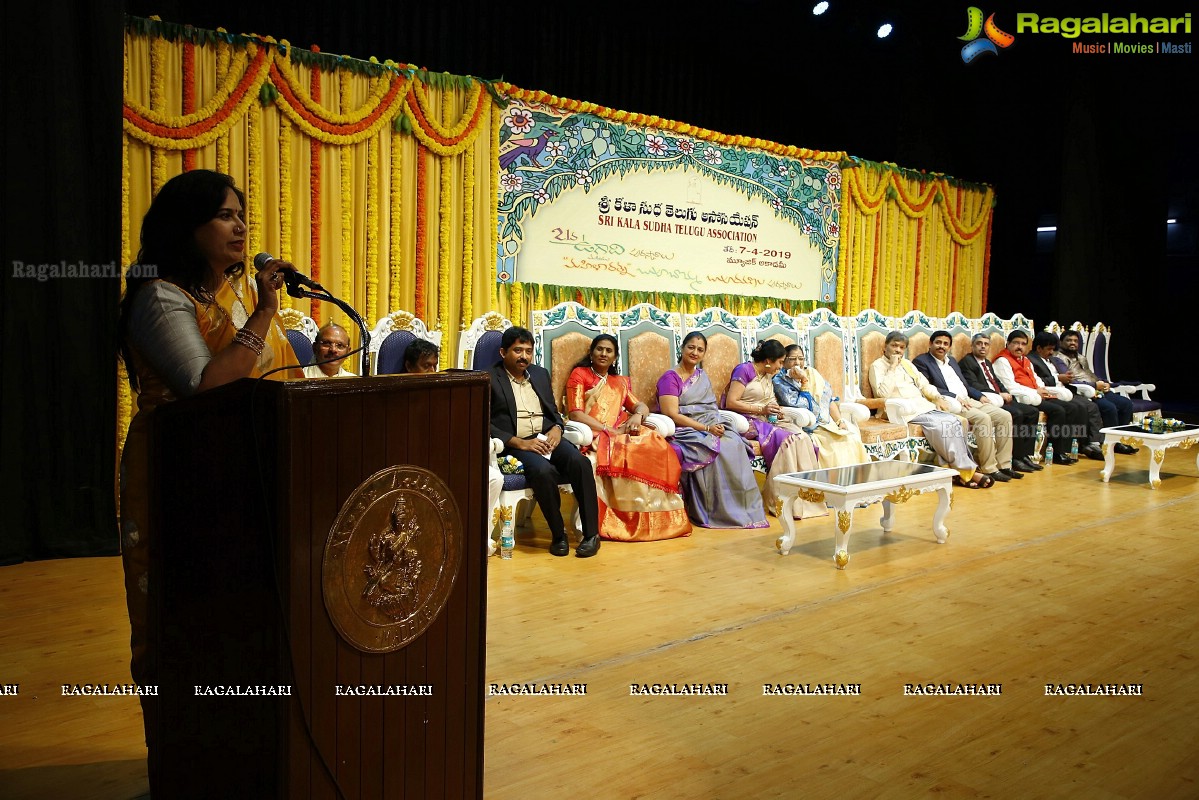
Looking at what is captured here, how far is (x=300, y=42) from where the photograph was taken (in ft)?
17.0

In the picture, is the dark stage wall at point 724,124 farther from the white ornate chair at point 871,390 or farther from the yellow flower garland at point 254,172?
the white ornate chair at point 871,390

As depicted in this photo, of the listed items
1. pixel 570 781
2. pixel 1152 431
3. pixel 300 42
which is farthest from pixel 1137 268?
pixel 570 781

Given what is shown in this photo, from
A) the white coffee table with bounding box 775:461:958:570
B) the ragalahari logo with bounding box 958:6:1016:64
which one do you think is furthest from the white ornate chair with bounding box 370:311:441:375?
the ragalahari logo with bounding box 958:6:1016:64

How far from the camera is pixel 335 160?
16.0ft

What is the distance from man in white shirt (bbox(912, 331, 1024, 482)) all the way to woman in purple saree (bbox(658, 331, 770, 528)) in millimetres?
2203

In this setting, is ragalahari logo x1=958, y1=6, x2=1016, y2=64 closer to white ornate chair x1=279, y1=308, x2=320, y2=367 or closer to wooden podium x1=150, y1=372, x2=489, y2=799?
white ornate chair x1=279, y1=308, x2=320, y2=367

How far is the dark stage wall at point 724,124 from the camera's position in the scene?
3.79m

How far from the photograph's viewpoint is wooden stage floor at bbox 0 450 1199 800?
223 centimetres

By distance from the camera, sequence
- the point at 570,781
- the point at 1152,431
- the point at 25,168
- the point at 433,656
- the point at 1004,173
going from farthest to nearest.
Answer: the point at 1004,173, the point at 1152,431, the point at 25,168, the point at 570,781, the point at 433,656

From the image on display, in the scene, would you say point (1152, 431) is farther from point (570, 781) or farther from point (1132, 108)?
point (570, 781)

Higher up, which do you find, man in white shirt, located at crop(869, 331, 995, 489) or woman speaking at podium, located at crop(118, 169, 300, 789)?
woman speaking at podium, located at crop(118, 169, 300, 789)

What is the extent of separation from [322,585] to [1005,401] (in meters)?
6.39

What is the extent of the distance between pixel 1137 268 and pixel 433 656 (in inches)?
377

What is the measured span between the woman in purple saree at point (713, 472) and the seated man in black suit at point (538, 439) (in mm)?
658
